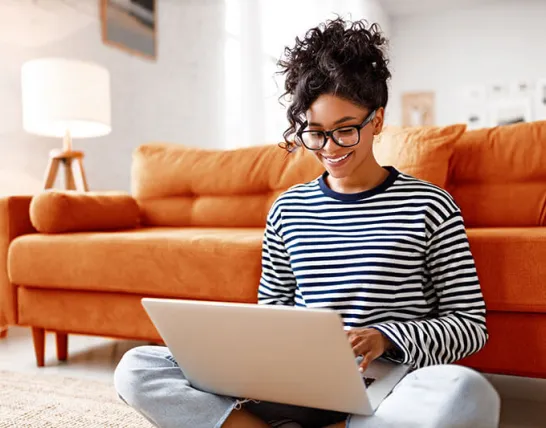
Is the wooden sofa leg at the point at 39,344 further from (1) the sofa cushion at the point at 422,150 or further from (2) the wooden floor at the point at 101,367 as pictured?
(1) the sofa cushion at the point at 422,150

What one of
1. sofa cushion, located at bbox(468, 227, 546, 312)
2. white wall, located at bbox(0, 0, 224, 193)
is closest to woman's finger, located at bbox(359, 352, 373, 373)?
sofa cushion, located at bbox(468, 227, 546, 312)

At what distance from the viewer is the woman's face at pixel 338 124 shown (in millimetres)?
1021

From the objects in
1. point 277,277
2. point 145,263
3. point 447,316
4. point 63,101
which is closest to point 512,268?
point 447,316

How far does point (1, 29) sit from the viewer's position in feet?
9.01

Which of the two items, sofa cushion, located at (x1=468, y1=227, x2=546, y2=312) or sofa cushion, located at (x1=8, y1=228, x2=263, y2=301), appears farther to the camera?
sofa cushion, located at (x1=8, y1=228, x2=263, y2=301)

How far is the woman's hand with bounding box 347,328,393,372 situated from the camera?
2.81 feet

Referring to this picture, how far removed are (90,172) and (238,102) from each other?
1.48 meters

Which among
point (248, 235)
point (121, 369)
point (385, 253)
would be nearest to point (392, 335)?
point (385, 253)

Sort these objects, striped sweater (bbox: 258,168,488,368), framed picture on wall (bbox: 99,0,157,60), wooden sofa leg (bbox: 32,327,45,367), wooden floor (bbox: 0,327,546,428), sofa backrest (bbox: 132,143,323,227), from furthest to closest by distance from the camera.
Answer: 1. framed picture on wall (bbox: 99,0,157,60)
2. sofa backrest (bbox: 132,143,323,227)
3. wooden sofa leg (bbox: 32,327,45,367)
4. wooden floor (bbox: 0,327,546,428)
5. striped sweater (bbox: 258,168,488,368)

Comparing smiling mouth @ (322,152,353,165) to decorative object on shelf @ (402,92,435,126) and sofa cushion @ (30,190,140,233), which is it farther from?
decorative object on shelf @ (402,92,435,126)

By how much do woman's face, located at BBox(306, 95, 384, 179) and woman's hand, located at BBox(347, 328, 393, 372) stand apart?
0.94 feet

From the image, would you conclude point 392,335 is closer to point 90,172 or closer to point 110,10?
point 90,172

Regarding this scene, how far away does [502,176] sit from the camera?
170 centimetres

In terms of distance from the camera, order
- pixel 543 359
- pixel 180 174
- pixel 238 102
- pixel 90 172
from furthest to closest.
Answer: pixel 238 102 → pixel 90 172 → pixel 180 174 → pixel 543 359
